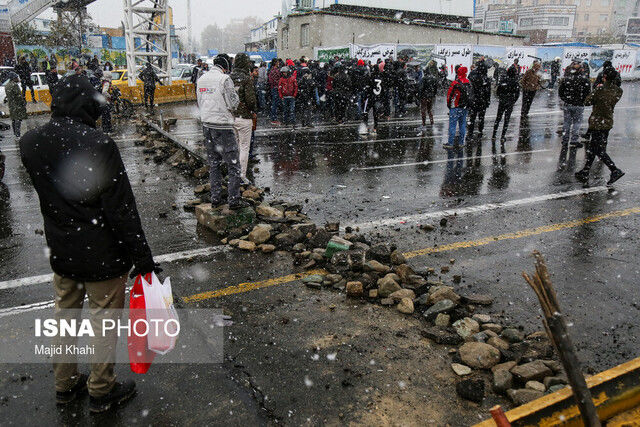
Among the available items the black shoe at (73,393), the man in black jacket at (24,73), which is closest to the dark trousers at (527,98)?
the black shoe at (73,393)

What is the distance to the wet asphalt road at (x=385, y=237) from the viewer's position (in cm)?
334

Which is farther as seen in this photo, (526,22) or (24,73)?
(526,22)

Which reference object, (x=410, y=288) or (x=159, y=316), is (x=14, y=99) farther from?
(x=410, y=288)

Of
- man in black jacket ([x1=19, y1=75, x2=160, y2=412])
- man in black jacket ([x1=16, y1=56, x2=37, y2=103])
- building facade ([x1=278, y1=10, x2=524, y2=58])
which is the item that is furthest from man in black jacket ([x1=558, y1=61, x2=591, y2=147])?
building facade ([x1=278, y1=10, x2=524, y2=58])

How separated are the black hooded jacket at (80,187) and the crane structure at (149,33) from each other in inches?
806

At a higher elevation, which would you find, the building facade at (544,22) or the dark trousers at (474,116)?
the building facade at (544,22)

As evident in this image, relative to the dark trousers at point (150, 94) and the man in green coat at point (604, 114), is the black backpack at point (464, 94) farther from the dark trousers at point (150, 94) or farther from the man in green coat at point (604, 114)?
the dark trousers at point (150, 94)

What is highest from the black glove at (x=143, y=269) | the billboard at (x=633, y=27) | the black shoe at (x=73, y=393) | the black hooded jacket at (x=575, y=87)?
the billboard at (x=633, y=27)

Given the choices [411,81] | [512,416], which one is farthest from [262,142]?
[512,416]

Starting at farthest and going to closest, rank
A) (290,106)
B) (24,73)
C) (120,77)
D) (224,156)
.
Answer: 1. (120,77)
2. (24,73)
3. (290,106)
4. (224,156)

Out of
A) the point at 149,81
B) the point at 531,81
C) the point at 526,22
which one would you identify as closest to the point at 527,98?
the point at 531,81

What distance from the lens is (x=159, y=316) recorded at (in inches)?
117

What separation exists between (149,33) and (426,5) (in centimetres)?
2470

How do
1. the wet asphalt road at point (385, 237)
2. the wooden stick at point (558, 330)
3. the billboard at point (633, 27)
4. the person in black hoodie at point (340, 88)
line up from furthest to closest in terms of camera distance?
the billboard at point (633, 27), the person in black hoodie at point (340, 88), the wet asphalt road at point (385, 237), the wooden stick at point (558, 330)
